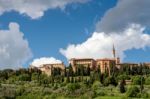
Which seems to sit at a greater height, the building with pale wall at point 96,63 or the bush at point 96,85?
the building with pale wall at point 96,63

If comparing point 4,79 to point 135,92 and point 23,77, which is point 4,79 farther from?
point 135,92

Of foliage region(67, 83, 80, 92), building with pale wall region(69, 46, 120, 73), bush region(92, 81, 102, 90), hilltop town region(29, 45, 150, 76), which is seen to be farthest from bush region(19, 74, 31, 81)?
foliage region(67, 83, 80, 92)

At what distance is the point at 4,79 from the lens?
126812 millimetres

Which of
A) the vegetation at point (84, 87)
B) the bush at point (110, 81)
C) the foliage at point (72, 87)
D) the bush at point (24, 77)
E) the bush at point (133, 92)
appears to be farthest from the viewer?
the bush at point (24, 77)

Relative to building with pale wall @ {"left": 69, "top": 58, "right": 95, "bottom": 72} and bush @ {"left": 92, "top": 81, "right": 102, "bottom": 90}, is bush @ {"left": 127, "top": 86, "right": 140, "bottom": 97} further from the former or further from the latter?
building with pale wall @ {"left": 69, "top": 58, "right": 95, "bottom": 72}

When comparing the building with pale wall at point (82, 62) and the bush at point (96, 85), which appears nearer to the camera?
the bush at point (96, 85)

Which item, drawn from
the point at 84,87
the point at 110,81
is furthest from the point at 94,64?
the point at 84,87

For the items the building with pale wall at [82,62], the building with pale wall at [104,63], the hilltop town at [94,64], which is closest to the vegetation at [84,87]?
the hilltop town at [94,64]

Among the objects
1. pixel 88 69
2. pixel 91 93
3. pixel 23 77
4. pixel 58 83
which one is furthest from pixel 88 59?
pixel 91 93

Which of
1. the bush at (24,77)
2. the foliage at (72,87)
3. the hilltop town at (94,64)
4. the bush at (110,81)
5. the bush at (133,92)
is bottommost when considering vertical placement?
the bush at (133,92)

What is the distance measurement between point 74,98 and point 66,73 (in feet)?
128

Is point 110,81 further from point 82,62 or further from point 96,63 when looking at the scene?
point 82,62

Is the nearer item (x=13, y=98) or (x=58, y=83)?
(x=13, y=98)

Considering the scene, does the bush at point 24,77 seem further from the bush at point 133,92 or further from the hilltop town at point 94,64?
the bush at point 133,92
